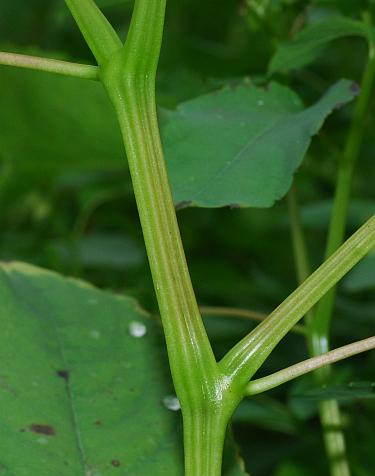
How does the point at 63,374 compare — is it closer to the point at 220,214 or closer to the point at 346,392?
the point at 346,392

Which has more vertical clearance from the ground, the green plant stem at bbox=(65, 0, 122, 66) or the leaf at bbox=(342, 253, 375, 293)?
the leaf at bbox=(342, 253, 375, 293)

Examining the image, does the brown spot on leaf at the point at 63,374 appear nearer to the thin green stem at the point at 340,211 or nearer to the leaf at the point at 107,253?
the thin green stem at the point at 340,211

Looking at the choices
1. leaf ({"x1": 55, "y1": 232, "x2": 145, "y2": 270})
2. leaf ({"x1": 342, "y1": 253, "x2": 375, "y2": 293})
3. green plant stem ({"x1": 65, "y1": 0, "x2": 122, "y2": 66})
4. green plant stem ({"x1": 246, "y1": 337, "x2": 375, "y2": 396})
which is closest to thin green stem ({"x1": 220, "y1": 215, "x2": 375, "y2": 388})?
green plant stem ({"x1": 246, "y1": 337, "x2": 375, "y2": 396})

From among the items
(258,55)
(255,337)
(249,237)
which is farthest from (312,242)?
(255,337)

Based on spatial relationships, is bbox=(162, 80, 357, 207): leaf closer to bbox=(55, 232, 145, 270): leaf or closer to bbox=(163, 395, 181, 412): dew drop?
bbox=(163, 395, 181, 412): dew drop

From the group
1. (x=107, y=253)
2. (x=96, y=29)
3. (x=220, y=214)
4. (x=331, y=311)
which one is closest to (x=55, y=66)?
(x=96, y=29)

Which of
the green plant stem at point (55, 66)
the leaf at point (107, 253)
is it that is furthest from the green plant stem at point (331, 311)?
the leaf at point (107, 253)

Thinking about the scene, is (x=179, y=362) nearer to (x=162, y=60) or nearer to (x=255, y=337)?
(x=255, y=337)
